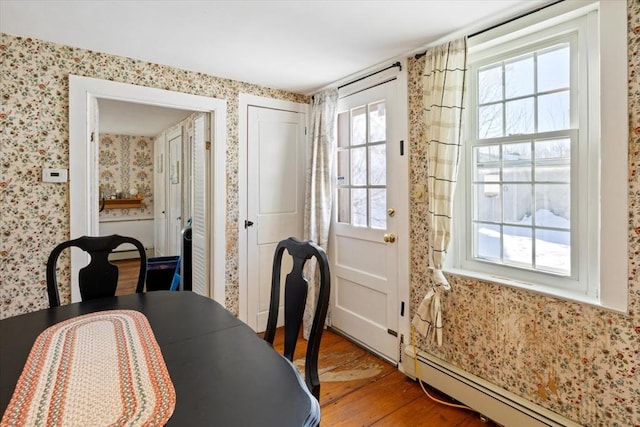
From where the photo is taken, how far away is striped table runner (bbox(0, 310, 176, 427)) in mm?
777

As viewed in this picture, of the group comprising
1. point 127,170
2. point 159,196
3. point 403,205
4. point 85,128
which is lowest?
point 403,205

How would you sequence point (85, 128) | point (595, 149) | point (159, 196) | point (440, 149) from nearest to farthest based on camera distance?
1. point (595, 149)
2. point (440, 149)
3. point (85, 128)
4. point (159, 196)

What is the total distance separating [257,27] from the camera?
1984 mm

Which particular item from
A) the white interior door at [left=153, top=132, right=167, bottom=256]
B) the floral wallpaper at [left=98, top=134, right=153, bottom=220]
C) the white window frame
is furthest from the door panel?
the floral wallpaper at [left=98, top=134, right=153, bottom=220]

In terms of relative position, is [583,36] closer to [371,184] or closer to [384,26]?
[384,26]

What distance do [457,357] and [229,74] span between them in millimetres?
2687

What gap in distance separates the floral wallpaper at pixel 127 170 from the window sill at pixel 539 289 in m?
5.79

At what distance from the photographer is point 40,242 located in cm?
219

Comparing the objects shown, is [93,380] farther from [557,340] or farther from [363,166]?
[363,166]

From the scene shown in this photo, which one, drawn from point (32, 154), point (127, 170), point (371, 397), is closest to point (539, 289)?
point (371, 397)

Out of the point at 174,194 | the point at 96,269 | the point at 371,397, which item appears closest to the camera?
the point at 96,269

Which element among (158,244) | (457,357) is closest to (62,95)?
(457,357)

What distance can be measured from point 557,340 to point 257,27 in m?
2.32

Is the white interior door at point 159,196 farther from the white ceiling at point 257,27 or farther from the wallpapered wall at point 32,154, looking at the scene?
the white ceiling at point 257,27
